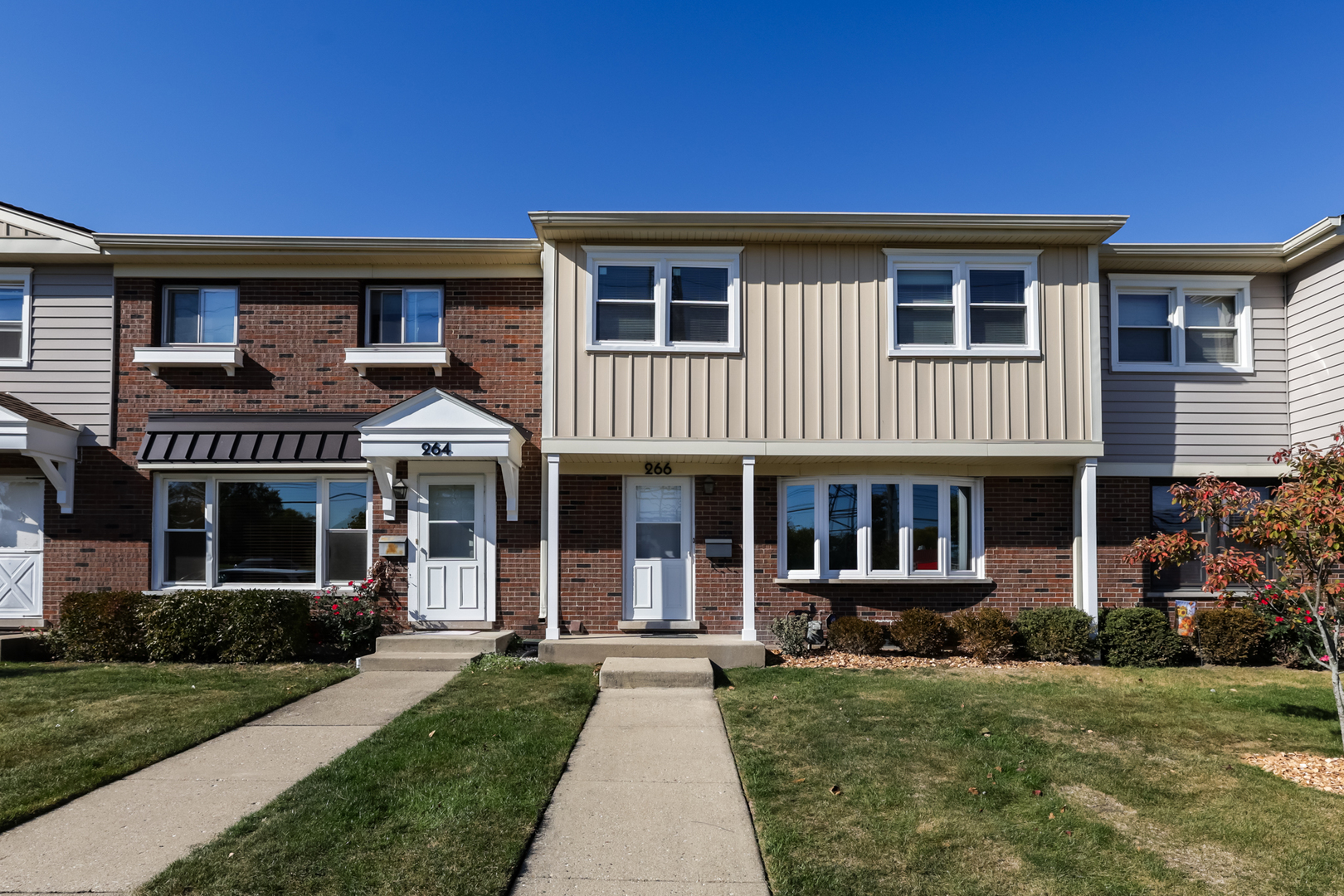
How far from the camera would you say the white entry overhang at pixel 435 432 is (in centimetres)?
1091

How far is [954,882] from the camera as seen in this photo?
13.7ft

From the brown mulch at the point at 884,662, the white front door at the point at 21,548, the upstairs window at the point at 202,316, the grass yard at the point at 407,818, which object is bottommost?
the brown mulch at the point at 884,662

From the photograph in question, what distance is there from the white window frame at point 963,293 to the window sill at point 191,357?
8.99 meters

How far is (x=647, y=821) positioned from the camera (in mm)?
5059

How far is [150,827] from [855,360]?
8954mm

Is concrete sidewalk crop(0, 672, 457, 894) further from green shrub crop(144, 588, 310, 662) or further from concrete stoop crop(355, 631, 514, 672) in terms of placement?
green shrub crop(144, 588, 310, 662)

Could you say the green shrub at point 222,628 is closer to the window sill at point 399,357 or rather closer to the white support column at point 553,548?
the white support column at point 553,548

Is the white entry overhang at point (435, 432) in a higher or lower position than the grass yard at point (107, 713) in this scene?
higher

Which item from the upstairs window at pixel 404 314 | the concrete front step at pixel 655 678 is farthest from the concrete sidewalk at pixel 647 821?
the upstairs window at pixel 404 314

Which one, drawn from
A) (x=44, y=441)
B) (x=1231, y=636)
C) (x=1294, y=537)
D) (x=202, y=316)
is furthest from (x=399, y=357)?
(x=1231, y=636)

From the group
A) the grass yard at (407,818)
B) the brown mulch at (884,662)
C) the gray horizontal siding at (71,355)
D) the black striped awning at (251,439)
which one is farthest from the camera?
the gray horizontal siding at (71,355)

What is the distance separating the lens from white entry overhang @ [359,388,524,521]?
10914 millimetres

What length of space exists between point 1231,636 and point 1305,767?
5336mm

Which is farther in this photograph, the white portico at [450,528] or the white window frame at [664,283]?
the white portico at [450,528]
